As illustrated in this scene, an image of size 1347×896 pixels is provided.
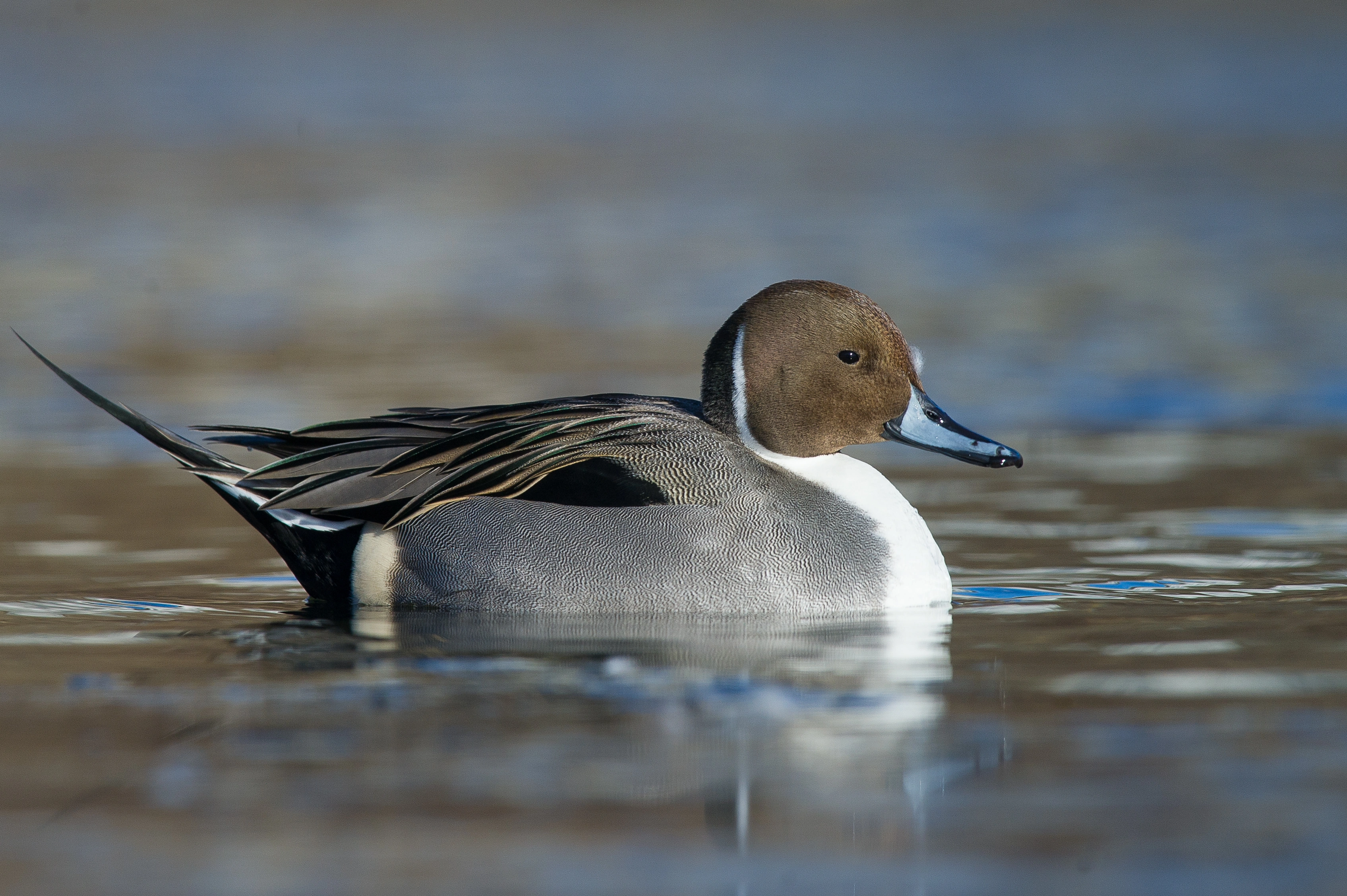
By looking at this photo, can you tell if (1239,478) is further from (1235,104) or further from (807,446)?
(1235,104)

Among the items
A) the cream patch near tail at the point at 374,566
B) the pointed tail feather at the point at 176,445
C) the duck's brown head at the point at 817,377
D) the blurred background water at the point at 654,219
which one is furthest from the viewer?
the blurred background water at the point at 654,219

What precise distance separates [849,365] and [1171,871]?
2932mm

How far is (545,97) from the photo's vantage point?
33.0 meters

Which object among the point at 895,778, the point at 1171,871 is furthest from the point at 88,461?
the point at 1171,871

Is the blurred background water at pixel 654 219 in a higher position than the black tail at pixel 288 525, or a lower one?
higher

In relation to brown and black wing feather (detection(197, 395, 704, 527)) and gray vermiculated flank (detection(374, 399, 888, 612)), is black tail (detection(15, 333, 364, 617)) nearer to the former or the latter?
brown and black wing feather (detection(197, 395, 704, 527))

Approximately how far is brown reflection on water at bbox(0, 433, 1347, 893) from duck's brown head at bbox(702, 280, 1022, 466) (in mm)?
558

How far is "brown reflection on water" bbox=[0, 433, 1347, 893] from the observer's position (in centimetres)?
379

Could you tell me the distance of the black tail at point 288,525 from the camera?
635 cm

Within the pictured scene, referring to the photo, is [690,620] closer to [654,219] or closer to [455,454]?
[455,454]

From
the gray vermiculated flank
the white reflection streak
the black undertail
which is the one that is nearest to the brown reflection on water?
the white reflection streak

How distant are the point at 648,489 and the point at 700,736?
155 centimetres

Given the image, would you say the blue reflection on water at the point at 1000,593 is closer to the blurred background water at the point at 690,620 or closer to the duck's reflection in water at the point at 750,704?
the blurred background water at the point at 690,620

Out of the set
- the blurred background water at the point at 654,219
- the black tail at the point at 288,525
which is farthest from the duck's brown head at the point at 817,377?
the blurred background water at the point at 654,219
